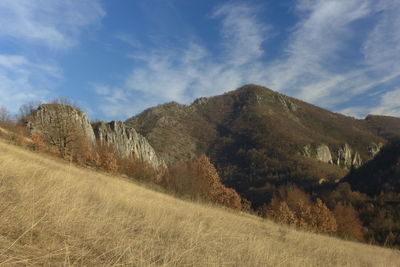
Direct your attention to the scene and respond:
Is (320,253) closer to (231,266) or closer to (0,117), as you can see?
(231,266)

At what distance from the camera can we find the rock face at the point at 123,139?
295 feet

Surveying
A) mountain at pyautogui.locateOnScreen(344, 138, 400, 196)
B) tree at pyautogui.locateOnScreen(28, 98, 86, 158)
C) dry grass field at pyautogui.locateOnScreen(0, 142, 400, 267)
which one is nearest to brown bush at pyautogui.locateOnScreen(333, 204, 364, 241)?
mountain at pyautogui.locateOnScreen(344, 138, 400, 196)

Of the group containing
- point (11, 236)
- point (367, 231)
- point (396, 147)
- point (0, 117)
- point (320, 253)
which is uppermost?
point (396, 147)

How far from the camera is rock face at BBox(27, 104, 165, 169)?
43.8 meters

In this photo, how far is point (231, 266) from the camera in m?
3.68

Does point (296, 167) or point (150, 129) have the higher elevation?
point (150, 129)

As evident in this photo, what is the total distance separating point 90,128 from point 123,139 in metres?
25.8

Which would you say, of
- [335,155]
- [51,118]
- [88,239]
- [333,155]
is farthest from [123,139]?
[335,155]

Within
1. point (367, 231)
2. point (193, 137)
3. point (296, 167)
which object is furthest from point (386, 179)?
point (193, 137)

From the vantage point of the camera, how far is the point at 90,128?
7794cm

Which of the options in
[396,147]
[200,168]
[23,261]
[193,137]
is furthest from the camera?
[193,137]

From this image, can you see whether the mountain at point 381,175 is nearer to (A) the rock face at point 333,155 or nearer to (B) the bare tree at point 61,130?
(A) the rock face at point 333,155

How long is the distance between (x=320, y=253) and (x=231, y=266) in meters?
4.27

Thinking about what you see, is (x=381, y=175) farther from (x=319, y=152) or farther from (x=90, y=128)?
(x=90, y=128)
